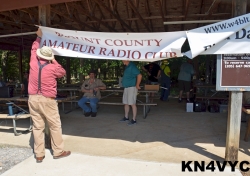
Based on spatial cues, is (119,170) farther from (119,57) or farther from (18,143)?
(18,143)

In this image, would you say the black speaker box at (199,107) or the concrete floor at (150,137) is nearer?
the concrete floor at (150,137)

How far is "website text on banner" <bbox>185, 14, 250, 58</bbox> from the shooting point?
299cm

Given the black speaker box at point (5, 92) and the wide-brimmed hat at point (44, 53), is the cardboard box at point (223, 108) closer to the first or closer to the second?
the wide-brimmed hat at point (44, 53)

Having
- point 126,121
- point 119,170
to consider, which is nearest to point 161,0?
point 126,121

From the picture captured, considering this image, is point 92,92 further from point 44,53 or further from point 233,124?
point 233,124

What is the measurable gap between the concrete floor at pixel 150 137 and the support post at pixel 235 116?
1.03ft

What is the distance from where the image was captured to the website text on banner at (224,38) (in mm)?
2986

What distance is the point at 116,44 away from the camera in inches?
142

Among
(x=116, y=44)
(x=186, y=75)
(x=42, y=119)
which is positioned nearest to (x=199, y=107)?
(x=186, y=75)

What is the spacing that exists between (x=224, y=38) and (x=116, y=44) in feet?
5.34

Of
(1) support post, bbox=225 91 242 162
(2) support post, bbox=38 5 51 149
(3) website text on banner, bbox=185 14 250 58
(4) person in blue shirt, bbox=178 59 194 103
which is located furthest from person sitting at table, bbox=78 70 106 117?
(1) support post, bbox=225 91 242 162

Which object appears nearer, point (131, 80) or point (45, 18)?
point (45, 18)

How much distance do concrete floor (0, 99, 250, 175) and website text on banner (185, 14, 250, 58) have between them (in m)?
1.70

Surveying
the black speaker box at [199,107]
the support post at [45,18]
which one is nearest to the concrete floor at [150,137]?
the black speaker box at [199,107]
